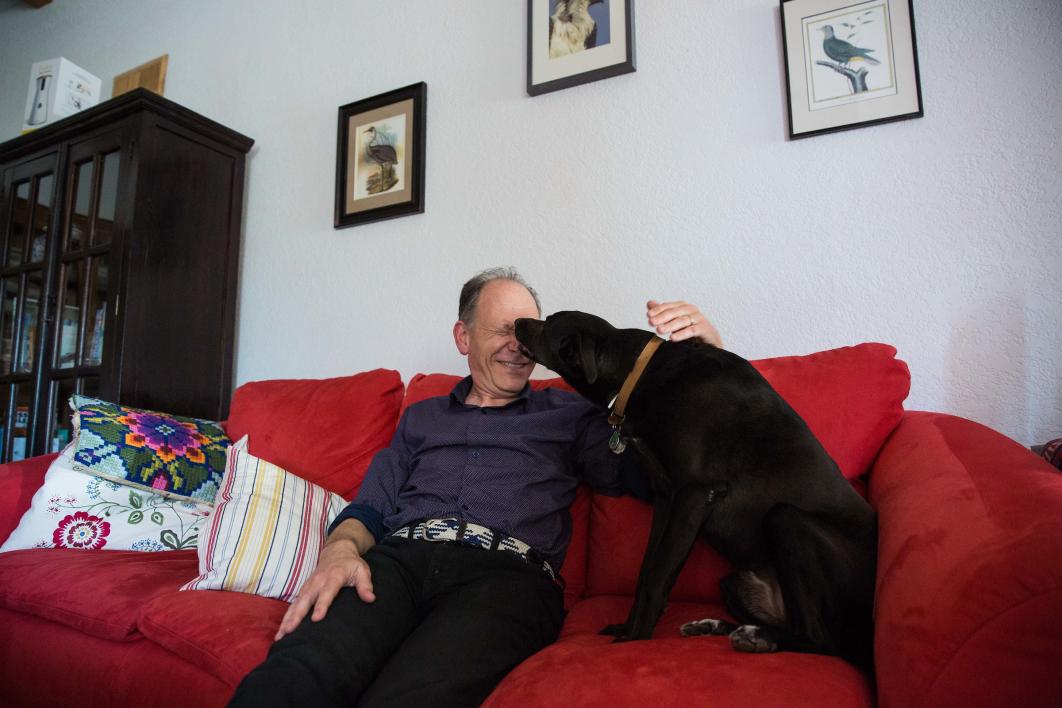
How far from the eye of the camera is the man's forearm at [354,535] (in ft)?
Answer: 4.00

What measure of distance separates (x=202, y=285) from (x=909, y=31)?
8.25 ft

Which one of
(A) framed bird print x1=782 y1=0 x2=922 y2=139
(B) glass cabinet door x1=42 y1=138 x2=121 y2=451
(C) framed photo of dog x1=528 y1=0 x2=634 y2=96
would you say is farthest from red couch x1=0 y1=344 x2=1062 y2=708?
(C) framed photo of dog x1=528 y1=0 x2=634 y2=96

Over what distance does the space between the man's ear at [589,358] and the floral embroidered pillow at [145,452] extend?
A: 3.74 ft

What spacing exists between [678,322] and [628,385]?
0.58 ft

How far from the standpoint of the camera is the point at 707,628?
3.61ft

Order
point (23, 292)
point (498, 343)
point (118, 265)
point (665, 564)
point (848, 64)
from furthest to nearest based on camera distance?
point (23, 292) < point (118, 265) < point (848, 64) < point (498, 343) < point (665, 564)

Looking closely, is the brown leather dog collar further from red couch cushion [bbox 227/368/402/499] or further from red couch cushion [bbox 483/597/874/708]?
red couch cushion [bbox 227/368/402/499]

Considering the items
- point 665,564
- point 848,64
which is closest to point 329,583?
point 665,564

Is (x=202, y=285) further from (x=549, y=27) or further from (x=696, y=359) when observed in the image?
(x=696, y=359)

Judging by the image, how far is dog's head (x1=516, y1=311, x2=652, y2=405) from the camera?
1.28 metres

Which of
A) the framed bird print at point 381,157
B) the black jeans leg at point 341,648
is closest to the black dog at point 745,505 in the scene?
the black jeans leg at point 341,648

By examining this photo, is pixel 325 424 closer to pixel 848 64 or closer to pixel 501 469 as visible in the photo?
pixel 501 469

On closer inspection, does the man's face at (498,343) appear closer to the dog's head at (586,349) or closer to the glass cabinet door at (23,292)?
the dog's head at (586,349)

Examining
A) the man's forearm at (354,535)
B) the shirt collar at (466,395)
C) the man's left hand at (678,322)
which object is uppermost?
the man's left hand at (678,322)
